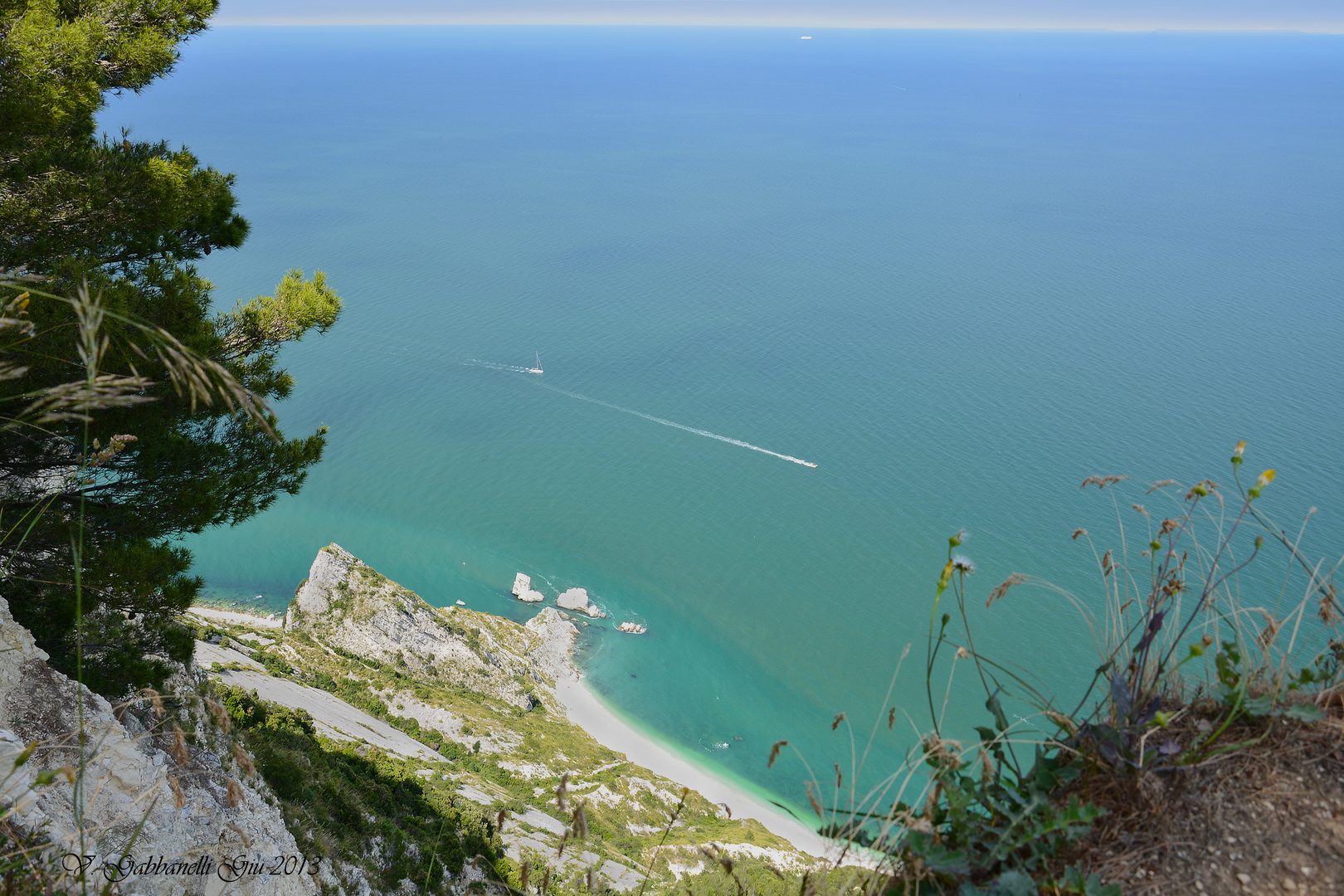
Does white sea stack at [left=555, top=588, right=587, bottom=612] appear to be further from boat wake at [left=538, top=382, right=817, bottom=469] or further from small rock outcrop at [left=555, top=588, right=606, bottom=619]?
boat wake at [left=538, top=382, right=817, bottom=469]

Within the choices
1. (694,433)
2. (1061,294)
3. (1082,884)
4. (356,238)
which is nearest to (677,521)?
(694,433)

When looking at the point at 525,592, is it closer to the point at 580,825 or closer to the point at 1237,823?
the point at 580,825

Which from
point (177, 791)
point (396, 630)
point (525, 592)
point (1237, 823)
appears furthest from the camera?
point (525, 592)

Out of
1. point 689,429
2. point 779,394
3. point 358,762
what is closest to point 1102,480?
point 358,762

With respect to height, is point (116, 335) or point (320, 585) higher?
point (116, 335)

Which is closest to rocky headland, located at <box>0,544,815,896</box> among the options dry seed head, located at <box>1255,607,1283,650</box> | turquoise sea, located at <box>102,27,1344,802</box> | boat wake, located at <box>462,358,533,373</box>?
dry seed head, located at <box>1255,607,1283,650</box>

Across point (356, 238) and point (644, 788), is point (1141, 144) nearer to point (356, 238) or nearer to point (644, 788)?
point (356, 238)
